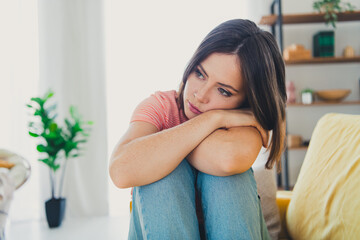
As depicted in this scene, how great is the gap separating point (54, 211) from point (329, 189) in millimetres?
2146

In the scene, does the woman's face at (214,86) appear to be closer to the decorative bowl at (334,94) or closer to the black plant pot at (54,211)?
the black plant pot at (54,211)

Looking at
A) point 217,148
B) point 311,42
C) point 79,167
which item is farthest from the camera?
Result: point 311,42

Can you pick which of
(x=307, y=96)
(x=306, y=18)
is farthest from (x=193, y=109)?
(x=306, y=18)

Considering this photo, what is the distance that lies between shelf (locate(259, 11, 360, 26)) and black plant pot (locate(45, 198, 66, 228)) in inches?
97.3

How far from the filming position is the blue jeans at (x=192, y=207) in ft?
2.33

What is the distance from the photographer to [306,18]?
262cm

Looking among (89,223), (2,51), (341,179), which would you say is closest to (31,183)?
(89,223)

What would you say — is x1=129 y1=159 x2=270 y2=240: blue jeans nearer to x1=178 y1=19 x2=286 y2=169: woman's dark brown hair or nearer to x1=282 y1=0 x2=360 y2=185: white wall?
x1=178 y1=19 x2=286 y2=169: woman's dark brown hair

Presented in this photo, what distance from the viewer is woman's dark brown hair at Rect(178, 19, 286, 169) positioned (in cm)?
85

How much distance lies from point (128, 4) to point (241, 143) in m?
2.36

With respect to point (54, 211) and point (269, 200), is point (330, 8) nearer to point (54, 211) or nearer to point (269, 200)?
point (269, 200)

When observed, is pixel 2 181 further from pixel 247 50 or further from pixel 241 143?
pixel 247 50

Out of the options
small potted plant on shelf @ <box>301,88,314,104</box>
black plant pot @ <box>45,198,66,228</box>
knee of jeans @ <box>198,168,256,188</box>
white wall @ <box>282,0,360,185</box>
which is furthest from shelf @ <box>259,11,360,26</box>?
black plant pot @ <box>45,198,66,228</box>

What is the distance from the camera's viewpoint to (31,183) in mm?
2576
